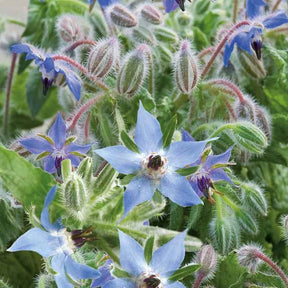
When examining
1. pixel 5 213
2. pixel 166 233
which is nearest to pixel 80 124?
pixel 5 213

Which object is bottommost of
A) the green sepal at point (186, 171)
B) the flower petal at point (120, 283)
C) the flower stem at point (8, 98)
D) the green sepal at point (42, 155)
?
the flower stem at point (8, 98)

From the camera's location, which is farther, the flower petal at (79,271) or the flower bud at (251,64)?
the flower bud at (251,64)

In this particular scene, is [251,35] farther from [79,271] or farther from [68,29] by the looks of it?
[79,271]

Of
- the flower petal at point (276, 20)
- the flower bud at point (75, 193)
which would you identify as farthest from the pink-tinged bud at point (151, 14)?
the flower bud at point (75, 193)

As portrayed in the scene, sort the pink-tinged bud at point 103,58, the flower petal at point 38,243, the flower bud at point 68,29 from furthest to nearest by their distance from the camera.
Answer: the flower bud at point 68,29 < the pink-tinged bud at point 103,58 < the flower petal at point 38,243

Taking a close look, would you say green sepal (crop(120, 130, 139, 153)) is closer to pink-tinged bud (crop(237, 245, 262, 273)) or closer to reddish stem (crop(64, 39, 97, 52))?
pink-tinged bud (crop(237, 245, 262, 273))

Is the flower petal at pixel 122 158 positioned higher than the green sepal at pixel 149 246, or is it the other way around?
the flower petal at pixel 122 158

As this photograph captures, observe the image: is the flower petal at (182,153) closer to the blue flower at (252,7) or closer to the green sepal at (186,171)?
the green sepal at (186,171)

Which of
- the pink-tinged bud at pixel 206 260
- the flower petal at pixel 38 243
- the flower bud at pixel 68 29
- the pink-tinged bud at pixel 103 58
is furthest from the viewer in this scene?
the flower bud at pixel 68 29
